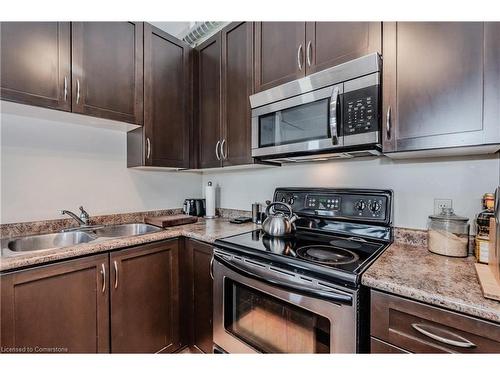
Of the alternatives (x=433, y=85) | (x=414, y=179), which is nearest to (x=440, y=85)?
(x=433, y=85)

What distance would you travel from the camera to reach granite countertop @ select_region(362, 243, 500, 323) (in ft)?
2.21

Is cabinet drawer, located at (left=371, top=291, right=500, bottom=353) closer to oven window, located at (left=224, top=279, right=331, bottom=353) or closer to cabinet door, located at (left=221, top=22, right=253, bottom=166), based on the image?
oven window, located at (left=224, top=279, right=331, bottom=353)

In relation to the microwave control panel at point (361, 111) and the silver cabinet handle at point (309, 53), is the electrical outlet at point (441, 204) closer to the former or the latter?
the microwave control panel at point (361, 111)

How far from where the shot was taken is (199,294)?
5.04 feet

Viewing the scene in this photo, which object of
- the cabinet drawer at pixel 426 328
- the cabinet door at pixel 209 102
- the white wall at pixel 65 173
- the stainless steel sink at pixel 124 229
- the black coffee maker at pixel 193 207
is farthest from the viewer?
the black coffee maker at pixel 193 207

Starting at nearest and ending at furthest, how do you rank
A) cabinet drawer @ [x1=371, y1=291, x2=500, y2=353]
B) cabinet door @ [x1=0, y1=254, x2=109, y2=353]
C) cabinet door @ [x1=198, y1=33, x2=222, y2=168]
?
cabinet drawer @ [x1=371, y1=291, x2=500, y2=353]
cabinet door @ [x1=0, y1=254, x2=109, y2=353]
cabinet door @ [x1=198, y1=33, x2=222, y2=168]

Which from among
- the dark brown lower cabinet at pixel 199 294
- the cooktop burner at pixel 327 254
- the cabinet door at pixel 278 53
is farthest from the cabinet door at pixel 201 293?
the cabinet door at pixel 278 53

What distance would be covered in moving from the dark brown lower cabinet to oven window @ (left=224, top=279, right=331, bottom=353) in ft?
0.69

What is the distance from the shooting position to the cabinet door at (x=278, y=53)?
4.62 feet

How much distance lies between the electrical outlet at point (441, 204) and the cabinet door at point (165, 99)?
1.75 metres

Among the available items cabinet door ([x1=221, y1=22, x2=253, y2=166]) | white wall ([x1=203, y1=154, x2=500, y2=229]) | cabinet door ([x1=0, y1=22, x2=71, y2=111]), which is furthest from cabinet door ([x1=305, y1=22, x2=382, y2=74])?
cabinet door ([x1=0, y1=22, x2=71, y2=111])

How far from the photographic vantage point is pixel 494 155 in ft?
3.59

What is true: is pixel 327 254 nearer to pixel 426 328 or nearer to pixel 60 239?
pixel 426 328
